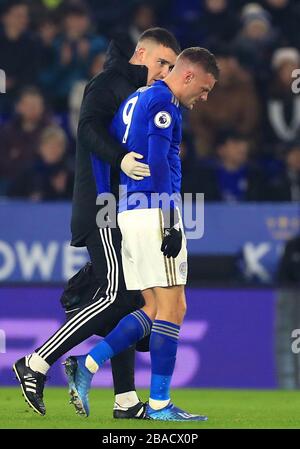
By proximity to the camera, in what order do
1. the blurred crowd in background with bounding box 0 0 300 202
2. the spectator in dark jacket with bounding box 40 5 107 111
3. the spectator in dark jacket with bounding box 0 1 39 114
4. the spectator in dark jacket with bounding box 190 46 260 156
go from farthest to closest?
the spectator in dark jacket with bounding box 0 1 39 114
the spectator in dark jacket with bounding box 40 5 107 111
the spectator in dark jacket with bounding box 190 46 260 156
the blurred crowd in background with bounding box 0 0 300 202

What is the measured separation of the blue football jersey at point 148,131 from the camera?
22.5 feet

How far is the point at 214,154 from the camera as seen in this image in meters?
12.4

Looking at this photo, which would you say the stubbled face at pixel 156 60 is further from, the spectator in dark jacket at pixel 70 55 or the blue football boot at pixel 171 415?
the spectator in dark jacket at pixel 70 55

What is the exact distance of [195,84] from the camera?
23.2 feet

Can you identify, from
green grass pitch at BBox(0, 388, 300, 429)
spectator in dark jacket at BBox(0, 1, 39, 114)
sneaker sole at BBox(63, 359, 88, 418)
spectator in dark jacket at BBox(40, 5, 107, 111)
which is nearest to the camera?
green grass pitch at BBox(0, 388, 300, 429)

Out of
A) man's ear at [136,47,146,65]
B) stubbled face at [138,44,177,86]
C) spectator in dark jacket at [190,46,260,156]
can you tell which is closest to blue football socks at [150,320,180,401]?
stubbled face at [138,44,177,86]

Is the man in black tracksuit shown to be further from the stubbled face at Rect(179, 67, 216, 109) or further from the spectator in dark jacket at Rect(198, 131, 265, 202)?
the spectator in dark jacket at Rect(198, 131, 265, 202)

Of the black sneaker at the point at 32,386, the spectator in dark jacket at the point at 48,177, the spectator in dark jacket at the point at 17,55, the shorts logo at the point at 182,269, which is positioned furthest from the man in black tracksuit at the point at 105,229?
the spectator in dark jacket at the point at 17,55

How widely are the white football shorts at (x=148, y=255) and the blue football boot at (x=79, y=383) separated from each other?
0.52 metres

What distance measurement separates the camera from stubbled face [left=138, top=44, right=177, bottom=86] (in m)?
7.66

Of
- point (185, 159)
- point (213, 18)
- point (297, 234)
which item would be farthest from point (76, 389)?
point (213, 18)

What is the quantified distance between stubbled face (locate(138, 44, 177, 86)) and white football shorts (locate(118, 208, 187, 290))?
1.01m

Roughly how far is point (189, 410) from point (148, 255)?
1.55 m
